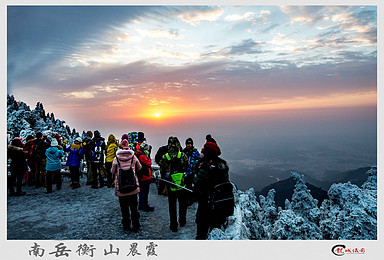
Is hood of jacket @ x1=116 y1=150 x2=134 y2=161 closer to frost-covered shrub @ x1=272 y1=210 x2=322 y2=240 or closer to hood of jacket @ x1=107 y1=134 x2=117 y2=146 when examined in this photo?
hood of jacket @ x1=107 y1=134 x2=117 y2=146

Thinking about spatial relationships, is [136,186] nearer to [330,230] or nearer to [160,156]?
[160,156]

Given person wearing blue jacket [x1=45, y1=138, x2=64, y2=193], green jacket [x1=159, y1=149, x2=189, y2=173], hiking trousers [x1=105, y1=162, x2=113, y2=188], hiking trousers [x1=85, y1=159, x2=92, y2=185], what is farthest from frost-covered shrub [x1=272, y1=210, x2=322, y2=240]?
person wearing blue jacket [x1=45, y1=138, x2=64, y2=193]

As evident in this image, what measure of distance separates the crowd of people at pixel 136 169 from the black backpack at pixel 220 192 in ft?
0.07

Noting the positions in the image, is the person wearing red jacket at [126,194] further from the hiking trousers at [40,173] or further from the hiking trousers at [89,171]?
the hiking trousers at [40,173]

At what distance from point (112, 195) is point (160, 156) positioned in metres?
2.89

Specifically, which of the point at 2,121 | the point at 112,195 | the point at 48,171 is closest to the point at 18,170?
the point at 48,171

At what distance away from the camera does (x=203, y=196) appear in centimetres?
406

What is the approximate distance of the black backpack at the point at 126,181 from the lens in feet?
14.9

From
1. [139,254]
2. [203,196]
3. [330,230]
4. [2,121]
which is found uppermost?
[2,121]

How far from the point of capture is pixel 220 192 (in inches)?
157

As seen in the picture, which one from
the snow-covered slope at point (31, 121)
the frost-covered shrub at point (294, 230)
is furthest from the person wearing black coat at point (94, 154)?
the snow-covered slope at point (31, 121)

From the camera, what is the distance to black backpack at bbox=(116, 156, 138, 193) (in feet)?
14.9

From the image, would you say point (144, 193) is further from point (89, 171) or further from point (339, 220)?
point (339, 220)

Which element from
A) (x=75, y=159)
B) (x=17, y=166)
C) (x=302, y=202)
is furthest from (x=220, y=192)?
(x=302, y=202)
